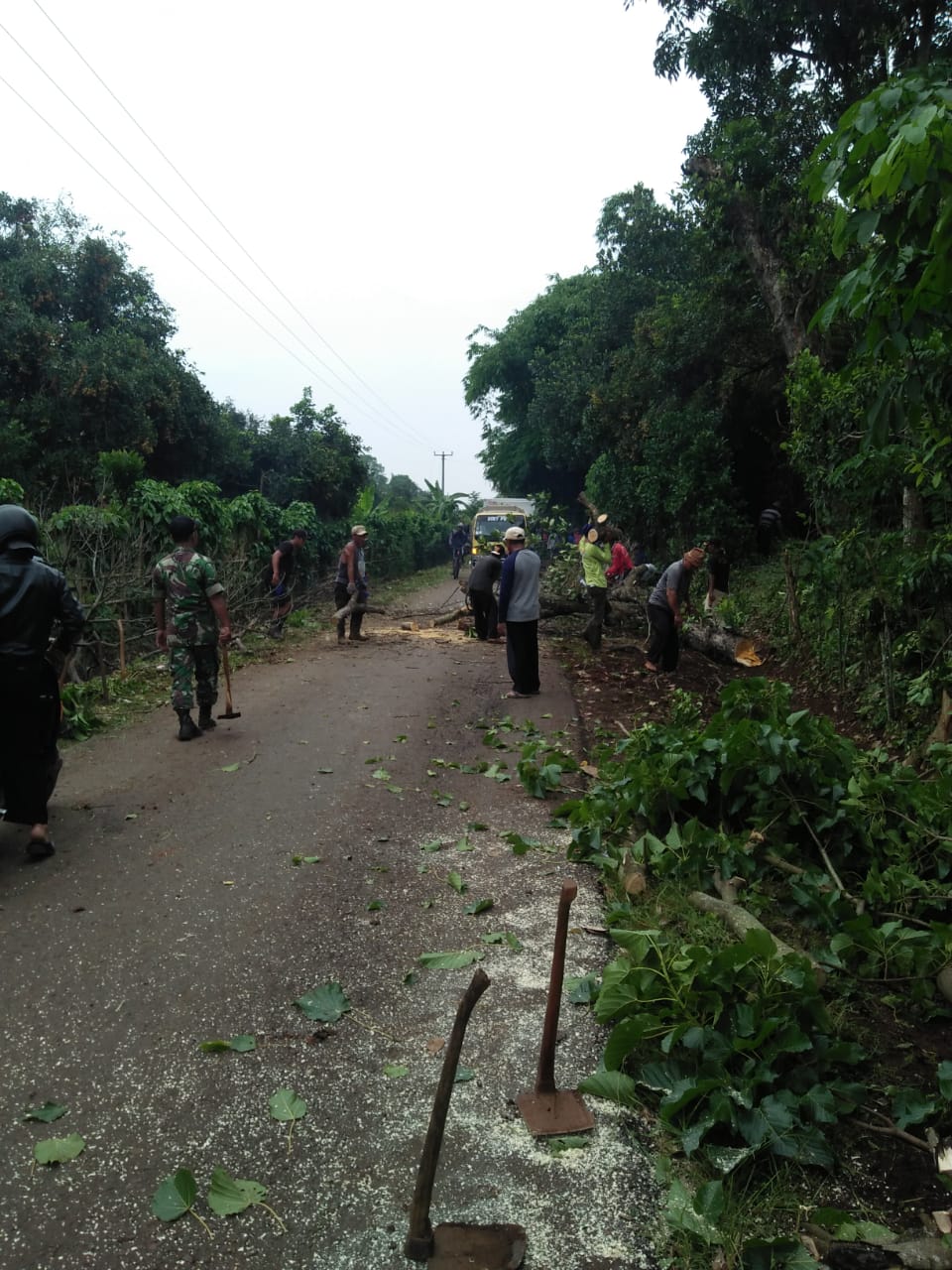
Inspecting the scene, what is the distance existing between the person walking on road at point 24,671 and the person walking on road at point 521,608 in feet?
16.8

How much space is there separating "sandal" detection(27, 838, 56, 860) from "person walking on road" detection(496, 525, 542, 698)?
5329mm

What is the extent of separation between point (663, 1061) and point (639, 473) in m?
19.2

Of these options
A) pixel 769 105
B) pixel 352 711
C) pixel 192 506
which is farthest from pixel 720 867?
pixel 769 105

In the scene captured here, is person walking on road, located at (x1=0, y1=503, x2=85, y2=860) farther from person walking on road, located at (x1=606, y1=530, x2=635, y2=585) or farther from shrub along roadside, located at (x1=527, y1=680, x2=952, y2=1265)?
person walking on road, located at (x1=606, y1=530, x2=635, y2=585)

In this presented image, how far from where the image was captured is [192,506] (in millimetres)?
13812

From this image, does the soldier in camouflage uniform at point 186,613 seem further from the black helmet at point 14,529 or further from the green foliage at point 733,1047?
the green foliage at point 733,1047

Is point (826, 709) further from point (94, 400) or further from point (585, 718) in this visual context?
point (94, 400)

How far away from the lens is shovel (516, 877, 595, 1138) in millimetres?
2787

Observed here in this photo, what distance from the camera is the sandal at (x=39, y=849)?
4918 millimetres

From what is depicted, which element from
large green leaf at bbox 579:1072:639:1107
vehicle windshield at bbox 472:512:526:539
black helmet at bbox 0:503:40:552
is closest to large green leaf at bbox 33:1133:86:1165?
large green leaf at bbox 579:1072:639:1107

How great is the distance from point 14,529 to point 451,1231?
4.10m

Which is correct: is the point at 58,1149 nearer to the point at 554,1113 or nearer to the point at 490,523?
the point at 554,1113

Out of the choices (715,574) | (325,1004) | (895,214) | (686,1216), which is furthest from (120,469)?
(686,1216)

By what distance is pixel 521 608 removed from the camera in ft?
30.6
